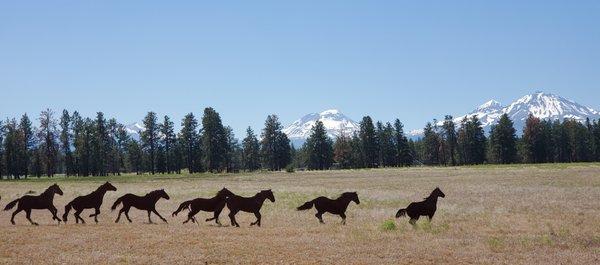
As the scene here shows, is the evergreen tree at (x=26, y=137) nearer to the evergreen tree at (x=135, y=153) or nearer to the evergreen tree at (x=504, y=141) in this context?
the evergreen tree at (x=135, y=153)

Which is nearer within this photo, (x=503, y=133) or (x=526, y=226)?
(x=526, y=226)

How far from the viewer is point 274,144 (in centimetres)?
14362

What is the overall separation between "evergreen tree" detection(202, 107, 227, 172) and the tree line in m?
0.24

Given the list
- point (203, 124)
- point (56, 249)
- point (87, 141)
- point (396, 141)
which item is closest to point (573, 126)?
point (396, 141)

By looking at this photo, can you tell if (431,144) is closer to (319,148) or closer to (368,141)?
(368,141)

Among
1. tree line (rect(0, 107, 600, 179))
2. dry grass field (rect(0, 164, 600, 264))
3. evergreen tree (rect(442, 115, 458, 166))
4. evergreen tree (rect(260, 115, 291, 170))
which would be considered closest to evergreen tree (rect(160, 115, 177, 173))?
tree line (rect(0, 107, 600, 179))

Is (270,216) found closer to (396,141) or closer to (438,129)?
(396,141)

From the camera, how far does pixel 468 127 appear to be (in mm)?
145125

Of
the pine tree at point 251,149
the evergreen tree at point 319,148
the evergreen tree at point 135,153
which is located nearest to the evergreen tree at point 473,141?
the evergreen tree at point 319,148

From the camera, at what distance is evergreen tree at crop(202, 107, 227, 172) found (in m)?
123

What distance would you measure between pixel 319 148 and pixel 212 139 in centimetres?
3442

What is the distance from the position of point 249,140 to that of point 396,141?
45.7 m

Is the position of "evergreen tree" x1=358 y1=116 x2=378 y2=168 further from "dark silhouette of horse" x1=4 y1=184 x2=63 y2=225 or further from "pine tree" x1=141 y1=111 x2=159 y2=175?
"dark silhouette of horse" x1=4 y1=184 x2=63 y2=225

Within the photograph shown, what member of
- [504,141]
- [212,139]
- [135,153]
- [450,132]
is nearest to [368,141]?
[450,132]
